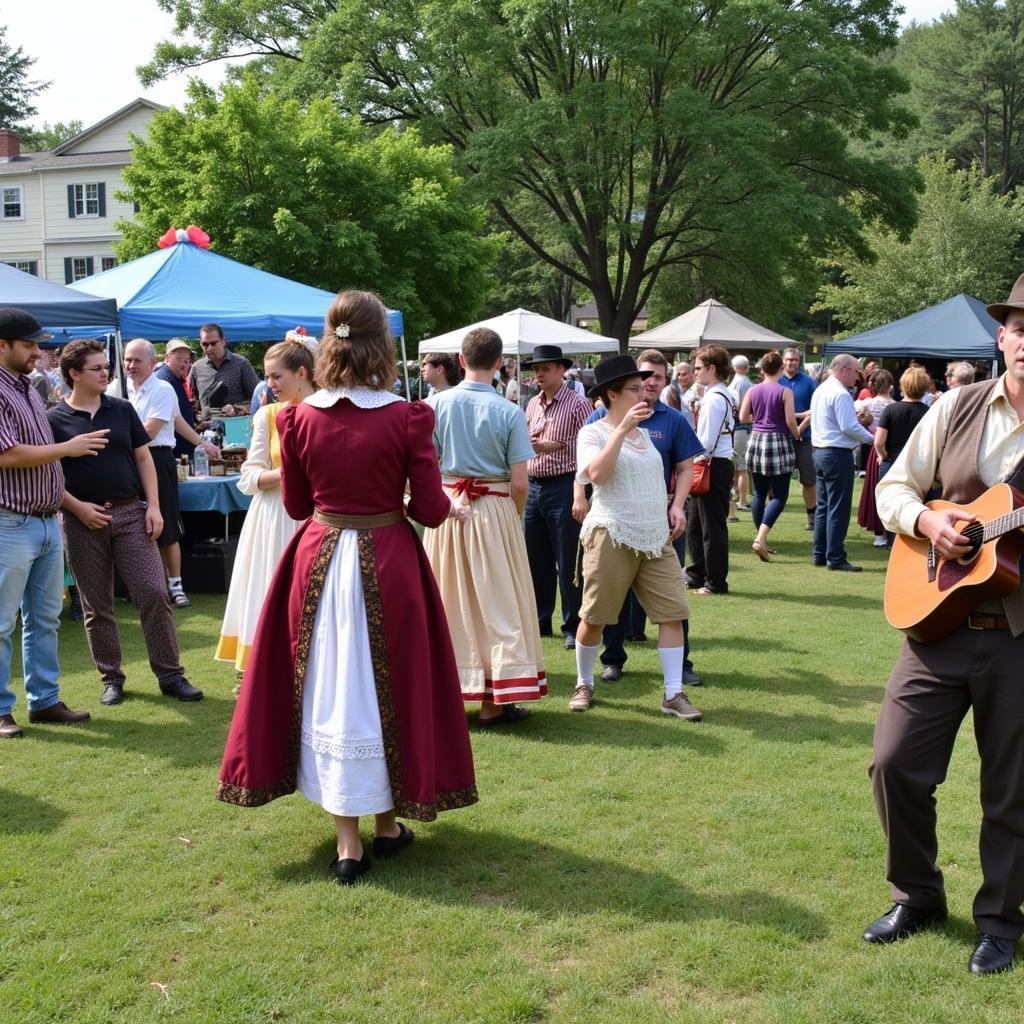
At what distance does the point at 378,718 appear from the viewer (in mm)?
3988

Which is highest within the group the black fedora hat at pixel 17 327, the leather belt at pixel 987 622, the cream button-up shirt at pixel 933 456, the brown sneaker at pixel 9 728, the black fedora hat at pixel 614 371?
the black fedora hat at pixel 17 327

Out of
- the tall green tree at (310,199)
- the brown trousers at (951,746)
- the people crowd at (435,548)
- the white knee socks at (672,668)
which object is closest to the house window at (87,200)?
the tall green tree at (310,199)

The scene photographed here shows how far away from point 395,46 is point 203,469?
891 inches

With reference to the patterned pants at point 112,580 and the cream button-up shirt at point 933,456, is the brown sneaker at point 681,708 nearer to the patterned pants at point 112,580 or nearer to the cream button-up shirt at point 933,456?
the cream button-up shirt at point 933,456

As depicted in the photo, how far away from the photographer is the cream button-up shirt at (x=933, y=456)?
3.32 meters

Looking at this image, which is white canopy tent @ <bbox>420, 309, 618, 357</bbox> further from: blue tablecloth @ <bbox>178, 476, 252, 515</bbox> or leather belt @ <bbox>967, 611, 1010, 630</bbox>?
leather belt @ <bbox>967, 611, 1010, 630</bbox>

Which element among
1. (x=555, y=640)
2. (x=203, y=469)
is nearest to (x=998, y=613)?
(x=555, y=640)

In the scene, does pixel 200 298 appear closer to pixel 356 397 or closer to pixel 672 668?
pixel 672 668

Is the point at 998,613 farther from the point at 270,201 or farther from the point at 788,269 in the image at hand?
the point at 788,269

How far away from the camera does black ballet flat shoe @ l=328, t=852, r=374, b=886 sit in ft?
13.3

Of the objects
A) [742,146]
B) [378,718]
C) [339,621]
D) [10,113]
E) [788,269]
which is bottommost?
[378,718]

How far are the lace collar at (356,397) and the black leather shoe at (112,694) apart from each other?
3338mm

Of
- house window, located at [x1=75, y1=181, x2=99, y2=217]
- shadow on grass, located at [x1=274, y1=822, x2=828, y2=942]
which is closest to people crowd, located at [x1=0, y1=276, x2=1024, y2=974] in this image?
shadow on grass, located at [x1=274, y1=822, x2=828, y2=942]

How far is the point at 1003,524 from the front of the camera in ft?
10.3
